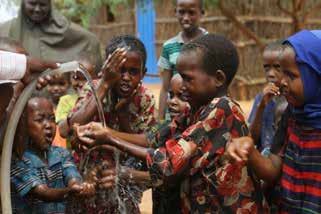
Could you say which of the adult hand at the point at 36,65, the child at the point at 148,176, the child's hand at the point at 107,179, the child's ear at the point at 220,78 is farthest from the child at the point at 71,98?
the child's ear at the point at 220,78

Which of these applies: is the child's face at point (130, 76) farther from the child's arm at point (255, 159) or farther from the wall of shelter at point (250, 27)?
the wall of shelter at point (250, 27)

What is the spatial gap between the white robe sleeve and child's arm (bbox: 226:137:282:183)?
102cm

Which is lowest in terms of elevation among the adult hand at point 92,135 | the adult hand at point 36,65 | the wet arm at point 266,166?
the wet arm at point 266,166

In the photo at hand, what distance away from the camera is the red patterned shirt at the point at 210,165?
2.48 m

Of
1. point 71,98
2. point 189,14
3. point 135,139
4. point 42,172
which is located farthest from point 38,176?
point 189,14

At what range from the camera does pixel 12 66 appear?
2.41 metres

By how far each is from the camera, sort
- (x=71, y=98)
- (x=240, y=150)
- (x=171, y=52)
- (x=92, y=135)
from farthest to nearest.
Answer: (x=171, y=52)
(x=71, y=98)
(x=92, y=135)
(x=240, y=150)

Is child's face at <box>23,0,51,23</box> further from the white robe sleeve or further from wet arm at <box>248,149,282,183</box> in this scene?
wet arm at <box>248,149,282,183</box>

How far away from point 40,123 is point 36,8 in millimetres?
2617

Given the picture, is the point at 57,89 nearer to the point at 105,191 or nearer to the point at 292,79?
the point at 105,191

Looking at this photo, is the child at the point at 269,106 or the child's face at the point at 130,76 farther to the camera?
the child at the point at 269,106

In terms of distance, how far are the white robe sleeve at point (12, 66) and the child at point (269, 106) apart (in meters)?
1.89

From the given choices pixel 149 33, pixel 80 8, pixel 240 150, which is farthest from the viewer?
pixel 149 33

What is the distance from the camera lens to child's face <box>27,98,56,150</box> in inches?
121
